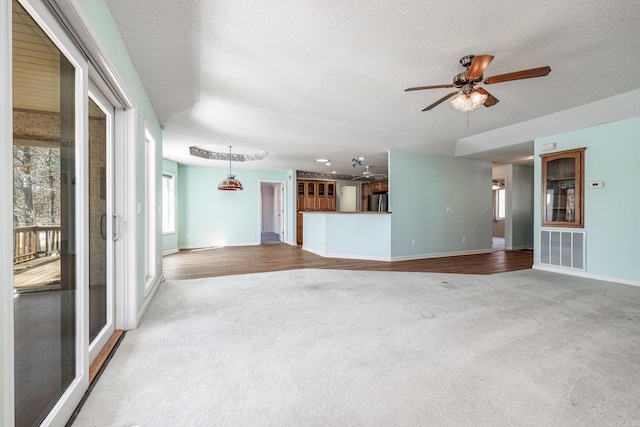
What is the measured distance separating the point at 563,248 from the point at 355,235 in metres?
3.68

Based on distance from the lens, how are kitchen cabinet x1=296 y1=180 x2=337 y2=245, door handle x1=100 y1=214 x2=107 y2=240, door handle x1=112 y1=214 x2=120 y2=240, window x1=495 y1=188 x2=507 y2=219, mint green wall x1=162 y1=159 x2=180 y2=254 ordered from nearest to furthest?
door handle x1=100 y1=214 x2=107 y2=240
door handle x1=112 y1=214 x2=120 y2=240
mint green wall x1=162 y1=159 x2=180 y2=254
kitchen cabinet x1=296 y1=180 x2=337 y2=245
window x1=495 y1=188 x2=507 y2=219

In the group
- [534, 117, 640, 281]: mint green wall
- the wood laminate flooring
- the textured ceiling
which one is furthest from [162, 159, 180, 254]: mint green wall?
[534, 117, 640, 281]: mint green wall

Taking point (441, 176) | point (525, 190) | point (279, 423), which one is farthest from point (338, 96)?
point (525, 190)

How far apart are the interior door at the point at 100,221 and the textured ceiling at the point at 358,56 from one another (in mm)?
654

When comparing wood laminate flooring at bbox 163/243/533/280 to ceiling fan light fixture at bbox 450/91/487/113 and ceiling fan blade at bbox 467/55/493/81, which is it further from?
ceiling fan blade at bbox 467/55/493/81

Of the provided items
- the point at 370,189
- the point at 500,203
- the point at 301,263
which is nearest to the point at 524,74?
the point at 301,263

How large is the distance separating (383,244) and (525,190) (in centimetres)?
501

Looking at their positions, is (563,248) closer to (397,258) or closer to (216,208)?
(397,258)

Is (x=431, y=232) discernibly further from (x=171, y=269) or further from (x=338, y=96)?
(x=171, y=269)

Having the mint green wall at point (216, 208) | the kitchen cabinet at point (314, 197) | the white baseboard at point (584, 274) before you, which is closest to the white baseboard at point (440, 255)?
the white baseboard at point (584, 274)

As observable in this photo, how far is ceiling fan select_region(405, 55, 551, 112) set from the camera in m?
2.17

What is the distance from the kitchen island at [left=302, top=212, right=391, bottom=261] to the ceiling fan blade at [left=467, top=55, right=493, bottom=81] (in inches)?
132

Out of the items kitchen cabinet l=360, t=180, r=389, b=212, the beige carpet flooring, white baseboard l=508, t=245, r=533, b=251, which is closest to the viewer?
the beige carpet flooring

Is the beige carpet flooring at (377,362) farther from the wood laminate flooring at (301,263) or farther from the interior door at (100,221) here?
the wood laminate flooring at (301,263)
